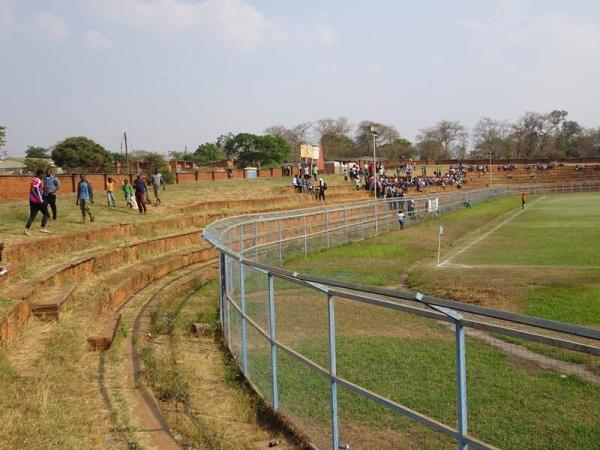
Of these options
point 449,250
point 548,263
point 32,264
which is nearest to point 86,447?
point 32,264

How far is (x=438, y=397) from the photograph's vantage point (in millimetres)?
5336

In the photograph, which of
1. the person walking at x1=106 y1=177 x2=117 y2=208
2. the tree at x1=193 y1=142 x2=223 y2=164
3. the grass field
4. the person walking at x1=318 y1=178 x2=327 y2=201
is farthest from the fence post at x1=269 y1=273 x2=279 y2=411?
the tree at x1=193 y1=142 x2=223 y2=164

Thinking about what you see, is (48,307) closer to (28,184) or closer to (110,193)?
(110,193)

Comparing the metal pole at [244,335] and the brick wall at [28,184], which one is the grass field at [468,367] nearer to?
the metal pole at [244,335]

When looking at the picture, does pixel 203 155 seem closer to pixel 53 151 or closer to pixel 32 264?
pixel 53 151

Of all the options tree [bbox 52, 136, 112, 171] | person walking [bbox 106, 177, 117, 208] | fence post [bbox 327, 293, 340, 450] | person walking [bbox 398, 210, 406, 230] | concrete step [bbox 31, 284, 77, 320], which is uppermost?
tree [bbox 52, 136, 112, 171]

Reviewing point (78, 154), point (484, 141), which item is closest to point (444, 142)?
point (484, 141)

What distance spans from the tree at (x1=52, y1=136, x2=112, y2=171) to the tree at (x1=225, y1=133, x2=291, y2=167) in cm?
3130

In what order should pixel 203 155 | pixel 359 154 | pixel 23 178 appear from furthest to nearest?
pixel 359 154
pixel 203 155
pixel 23 178

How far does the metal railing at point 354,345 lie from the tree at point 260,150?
279 feet

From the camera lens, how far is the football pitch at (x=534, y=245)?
55.9 feet

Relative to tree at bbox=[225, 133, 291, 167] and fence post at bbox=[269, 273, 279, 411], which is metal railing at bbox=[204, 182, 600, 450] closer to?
fence post at bbox=[269, 273, 279, 411]

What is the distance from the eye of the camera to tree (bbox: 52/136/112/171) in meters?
63.2

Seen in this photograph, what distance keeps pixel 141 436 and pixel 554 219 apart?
32300mm
